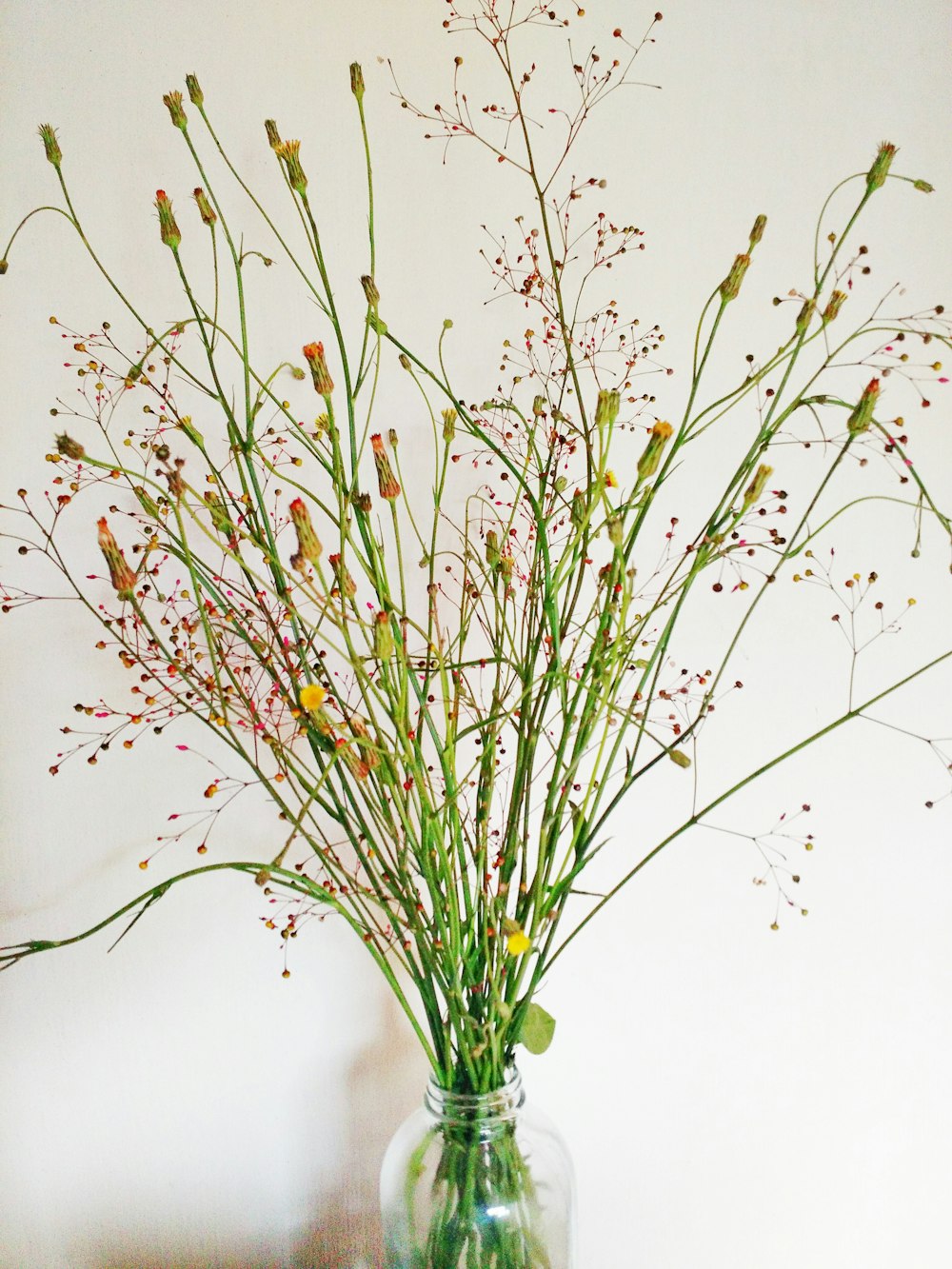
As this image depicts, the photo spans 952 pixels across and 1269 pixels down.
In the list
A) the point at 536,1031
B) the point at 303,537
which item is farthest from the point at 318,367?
the point at 536,1031

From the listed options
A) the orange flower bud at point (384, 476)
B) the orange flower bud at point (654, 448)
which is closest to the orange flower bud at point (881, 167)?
the orange flower bud at point (654, 448)

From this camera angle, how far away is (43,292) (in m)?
1.02

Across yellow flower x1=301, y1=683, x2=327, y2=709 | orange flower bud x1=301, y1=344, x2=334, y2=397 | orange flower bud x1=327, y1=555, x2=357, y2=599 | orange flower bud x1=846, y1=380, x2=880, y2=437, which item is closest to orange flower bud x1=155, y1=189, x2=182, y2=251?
orange flower bud x1=301, y1=344, x2=334, y2=397

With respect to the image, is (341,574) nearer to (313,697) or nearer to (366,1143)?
(313,697)

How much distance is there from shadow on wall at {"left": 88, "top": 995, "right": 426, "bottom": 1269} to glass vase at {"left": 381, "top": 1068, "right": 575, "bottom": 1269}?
19cm

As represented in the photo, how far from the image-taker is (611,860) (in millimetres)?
1096

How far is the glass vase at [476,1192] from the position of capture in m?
0.82

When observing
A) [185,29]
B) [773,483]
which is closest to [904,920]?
[773,483]

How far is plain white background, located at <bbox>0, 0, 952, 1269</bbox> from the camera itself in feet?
3.36

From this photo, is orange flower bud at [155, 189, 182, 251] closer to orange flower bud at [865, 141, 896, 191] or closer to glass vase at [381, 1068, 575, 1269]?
orange flower bud at [865, 141, 896, 191]

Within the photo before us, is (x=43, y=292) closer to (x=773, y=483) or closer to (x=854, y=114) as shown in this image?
(x=773, y=483)

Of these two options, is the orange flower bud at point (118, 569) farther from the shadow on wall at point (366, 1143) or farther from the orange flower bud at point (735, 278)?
the shadow on wall at point (366, 1143)

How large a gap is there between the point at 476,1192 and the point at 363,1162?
301 millimetres

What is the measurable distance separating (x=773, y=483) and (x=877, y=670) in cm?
24
